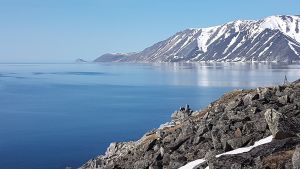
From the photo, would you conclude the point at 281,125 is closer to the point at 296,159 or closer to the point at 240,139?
the point at 240,139

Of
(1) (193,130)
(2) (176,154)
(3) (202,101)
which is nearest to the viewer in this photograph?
(2) (176,154)

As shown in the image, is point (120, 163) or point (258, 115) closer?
point (258, 115)

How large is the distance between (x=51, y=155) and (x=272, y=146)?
75980 millimetres

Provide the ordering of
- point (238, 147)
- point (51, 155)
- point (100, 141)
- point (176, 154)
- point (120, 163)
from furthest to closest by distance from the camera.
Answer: point (100, 141)
point (51, 155)
point (120, 163)
point (176, 154)
point (238, 147)

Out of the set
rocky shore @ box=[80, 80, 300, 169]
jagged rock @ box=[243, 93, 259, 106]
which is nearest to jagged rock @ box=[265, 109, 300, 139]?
rocky shore @ box=[80, 80, 300, 169]

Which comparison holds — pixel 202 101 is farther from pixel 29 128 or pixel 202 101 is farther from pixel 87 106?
pixel 29 128

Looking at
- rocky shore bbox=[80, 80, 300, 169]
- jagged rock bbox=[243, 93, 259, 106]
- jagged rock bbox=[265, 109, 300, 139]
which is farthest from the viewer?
jagged rock bbox=[243, 93, 259, 106]

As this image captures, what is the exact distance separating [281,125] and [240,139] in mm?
2994

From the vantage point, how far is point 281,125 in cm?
2741

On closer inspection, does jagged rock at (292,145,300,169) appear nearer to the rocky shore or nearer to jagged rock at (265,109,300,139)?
the rocky shore

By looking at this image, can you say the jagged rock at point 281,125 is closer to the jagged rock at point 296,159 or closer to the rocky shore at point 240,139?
the rocky shore at point 240,139

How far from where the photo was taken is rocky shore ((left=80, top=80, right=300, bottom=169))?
24000mm

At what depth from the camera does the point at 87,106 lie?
186 meters

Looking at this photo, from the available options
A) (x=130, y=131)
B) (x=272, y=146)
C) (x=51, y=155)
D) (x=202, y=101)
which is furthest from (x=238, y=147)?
(x=202, y=101)
